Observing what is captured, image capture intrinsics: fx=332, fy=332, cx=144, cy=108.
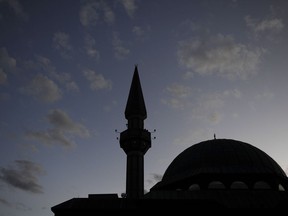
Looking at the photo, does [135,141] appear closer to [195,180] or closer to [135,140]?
[135,140]

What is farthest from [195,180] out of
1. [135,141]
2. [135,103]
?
[135,103]

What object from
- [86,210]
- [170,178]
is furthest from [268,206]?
[86,210]

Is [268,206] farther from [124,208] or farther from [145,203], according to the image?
[124,208]

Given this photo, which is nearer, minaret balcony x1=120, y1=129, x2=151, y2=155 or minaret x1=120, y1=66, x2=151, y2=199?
minaret x1=120, y1=66, x2=151, y2=199

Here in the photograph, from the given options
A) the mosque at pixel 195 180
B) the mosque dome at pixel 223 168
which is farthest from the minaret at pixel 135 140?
the mosque dome at pixel 223 168

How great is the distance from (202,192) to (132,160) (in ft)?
39.0

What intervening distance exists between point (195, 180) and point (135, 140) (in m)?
10.3

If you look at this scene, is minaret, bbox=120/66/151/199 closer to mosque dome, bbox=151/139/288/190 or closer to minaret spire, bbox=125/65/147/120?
minaret spire, bbox=125/65/147/120

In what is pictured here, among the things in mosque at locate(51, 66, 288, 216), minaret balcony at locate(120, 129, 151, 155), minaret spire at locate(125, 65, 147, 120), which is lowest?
mosque at locate(51, 66, 288, 216)

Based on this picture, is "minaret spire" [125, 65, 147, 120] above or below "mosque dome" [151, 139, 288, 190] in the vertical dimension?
above

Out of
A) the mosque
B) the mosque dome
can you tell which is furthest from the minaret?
the mosque dome

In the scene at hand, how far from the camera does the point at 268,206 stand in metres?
27.0

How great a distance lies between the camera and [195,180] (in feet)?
108

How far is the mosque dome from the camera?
1275 inches
